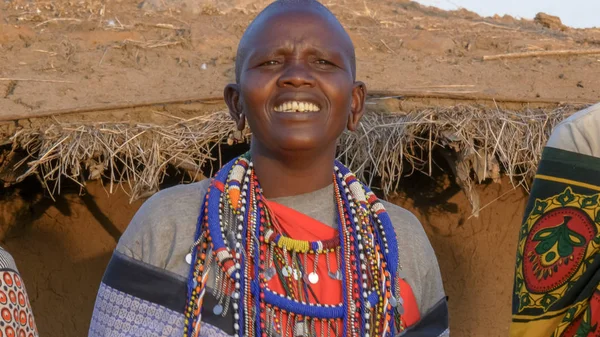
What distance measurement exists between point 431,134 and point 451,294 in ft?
4.17

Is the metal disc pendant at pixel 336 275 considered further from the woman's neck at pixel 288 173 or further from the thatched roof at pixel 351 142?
the thatched roof at pixel 351 142

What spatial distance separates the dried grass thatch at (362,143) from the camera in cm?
559

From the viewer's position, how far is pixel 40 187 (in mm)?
6578

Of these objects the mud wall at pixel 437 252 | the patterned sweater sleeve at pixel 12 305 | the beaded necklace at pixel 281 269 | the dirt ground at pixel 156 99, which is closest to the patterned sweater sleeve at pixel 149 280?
the beaded necklace at pixel 281 269

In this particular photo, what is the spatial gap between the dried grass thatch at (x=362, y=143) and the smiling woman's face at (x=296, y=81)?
8.27ft

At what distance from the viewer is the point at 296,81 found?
2.97 meters

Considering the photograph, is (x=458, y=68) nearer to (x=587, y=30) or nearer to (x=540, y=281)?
(x=587, y=30)

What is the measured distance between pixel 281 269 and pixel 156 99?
10.4ft

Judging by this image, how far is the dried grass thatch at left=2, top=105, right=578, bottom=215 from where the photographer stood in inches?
220

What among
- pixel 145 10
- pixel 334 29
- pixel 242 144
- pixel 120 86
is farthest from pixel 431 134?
pixel 145 10

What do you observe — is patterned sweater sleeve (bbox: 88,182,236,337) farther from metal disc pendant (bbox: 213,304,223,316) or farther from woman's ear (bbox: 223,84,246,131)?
woman's ear (bbox: 223,84,246,131)

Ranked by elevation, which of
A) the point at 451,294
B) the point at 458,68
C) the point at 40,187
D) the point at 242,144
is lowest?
the point at 451,294

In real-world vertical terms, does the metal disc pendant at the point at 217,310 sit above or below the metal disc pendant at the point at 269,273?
below

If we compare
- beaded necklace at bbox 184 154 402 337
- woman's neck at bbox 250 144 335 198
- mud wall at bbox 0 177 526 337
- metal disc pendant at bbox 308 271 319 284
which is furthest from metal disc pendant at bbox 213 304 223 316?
mud wall at bbox 0 177 526 337
